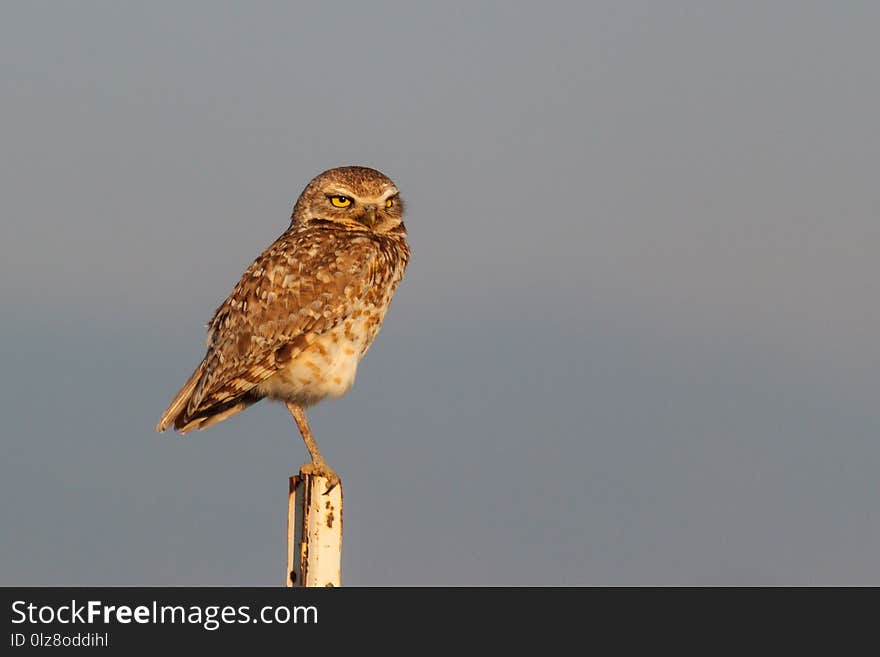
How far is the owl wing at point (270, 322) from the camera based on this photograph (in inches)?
453

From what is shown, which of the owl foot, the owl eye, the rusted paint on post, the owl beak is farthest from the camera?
the owl eye

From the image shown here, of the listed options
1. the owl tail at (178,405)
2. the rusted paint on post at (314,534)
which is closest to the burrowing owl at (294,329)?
the owl tail at (178,405)

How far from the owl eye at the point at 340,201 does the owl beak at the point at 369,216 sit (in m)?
0.19

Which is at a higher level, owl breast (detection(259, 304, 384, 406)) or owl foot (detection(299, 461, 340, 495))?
owl breast (detection(259, 304, 384, 406))

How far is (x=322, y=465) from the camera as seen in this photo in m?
10.8

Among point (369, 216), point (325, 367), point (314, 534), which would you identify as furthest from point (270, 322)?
point (314, 534)

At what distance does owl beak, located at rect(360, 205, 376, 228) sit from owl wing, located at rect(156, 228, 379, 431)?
62 centimetres

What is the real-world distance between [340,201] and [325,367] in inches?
71.4

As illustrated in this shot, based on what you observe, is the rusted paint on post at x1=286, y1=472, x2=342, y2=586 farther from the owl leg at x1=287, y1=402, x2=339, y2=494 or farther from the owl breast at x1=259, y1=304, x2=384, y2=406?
the owl breast at x1=259, y1=304, x2=384, y2=406

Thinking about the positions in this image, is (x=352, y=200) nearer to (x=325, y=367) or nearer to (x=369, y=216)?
(x=369, y=216)

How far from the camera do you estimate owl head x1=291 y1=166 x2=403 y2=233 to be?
12531mm

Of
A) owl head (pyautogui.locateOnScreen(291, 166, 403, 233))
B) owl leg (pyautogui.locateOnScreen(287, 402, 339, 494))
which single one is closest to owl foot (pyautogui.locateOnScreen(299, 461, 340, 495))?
owl leg (pyautogui.locateOnScreen(287, 402, 339, 494))

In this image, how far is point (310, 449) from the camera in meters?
11.2
